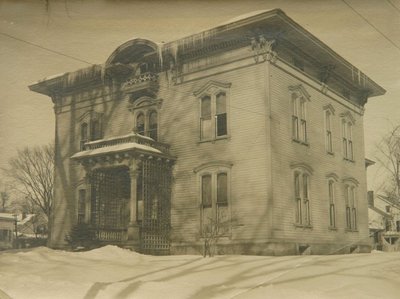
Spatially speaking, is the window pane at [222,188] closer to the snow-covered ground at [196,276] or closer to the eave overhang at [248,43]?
the snow-covered ground at [196,276]

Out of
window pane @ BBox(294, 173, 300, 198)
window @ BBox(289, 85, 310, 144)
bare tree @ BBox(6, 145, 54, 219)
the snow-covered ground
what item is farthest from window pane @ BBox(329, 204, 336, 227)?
bare tree @ BBox(6, 145, 54, 219)

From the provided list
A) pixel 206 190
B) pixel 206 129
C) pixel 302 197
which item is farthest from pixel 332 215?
pixel 206 129

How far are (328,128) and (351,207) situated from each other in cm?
92

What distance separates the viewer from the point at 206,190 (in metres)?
6.14

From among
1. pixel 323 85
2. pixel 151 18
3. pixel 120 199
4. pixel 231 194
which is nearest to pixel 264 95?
pixel 323 85

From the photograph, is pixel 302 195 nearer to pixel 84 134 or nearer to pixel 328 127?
pixel 328 127

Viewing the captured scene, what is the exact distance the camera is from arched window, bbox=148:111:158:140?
6.69 m

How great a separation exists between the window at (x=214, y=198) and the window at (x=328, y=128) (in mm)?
1117

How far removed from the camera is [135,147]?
22.3 feet

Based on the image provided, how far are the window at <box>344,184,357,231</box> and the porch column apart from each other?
222 cm

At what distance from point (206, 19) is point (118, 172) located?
2.94 meters

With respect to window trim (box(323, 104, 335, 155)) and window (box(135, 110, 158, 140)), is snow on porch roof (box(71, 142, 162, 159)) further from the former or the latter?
window trim (box(323, 104, 335, 155))

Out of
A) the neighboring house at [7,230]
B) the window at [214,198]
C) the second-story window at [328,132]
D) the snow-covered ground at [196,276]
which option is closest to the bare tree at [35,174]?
the neighboring house at [7,230]

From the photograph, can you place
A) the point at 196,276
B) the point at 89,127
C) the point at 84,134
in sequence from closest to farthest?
the point at 196,276 < the point at 84,134 < the point at 89,127
